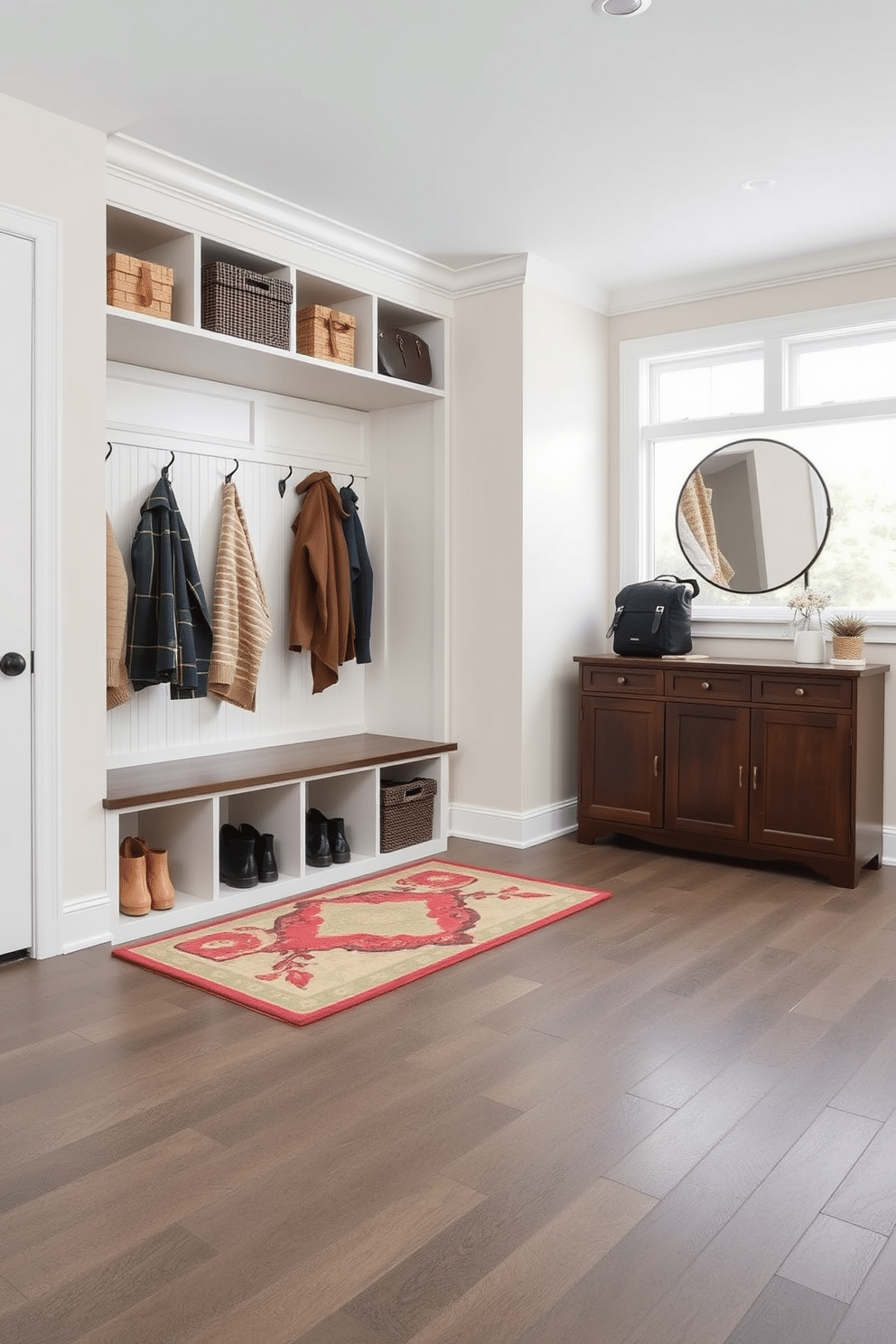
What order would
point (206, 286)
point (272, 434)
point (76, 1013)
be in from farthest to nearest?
point (272, 434) < point (206, 286) < point (76, 1013)

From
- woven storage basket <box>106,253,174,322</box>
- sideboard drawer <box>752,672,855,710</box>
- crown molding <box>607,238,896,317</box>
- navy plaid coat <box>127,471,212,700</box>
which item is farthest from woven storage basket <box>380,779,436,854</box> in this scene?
crown molding <box>607,238,896,317</box>

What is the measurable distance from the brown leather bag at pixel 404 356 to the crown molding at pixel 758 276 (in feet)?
3.48

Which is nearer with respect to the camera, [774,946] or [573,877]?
[774,946]

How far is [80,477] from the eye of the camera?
3.27 m

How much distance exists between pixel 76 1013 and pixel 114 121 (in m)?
2.60

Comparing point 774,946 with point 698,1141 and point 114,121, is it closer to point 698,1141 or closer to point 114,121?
point 698,1141

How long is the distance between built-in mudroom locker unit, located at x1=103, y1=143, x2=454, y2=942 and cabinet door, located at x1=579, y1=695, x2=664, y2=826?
0.66m

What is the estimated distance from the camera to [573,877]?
423cm

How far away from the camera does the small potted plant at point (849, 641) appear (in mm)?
4355

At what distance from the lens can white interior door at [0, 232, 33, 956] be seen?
308cm

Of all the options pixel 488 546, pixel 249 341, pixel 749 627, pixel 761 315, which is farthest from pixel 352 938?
pixel 761 315

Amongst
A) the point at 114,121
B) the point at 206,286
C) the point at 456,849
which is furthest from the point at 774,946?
the point at 114,121

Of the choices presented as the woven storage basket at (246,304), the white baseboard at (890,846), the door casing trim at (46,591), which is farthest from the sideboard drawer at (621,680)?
the door casing trim at (46,591)

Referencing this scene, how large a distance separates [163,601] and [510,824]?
184cm
